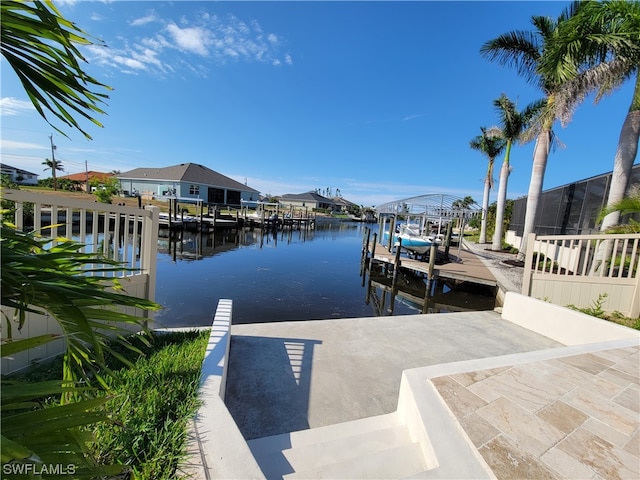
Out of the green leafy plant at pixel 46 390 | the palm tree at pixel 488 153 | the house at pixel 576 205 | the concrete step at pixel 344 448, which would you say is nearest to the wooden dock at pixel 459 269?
the house at pixel 576 205

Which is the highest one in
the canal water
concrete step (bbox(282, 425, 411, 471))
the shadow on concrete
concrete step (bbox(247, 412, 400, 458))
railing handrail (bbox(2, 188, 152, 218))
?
railing handrail (bbox(2, 188, 152, 218))

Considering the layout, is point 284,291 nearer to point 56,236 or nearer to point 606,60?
point 56,236

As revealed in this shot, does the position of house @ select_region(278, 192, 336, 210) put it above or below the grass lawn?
above

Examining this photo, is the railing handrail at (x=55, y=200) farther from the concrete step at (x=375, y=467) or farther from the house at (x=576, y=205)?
the house at (x=576, y=205)

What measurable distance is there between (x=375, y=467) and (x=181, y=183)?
1346 inches

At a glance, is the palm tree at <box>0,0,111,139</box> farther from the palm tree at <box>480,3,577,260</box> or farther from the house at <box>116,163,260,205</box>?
the house at <box>116,163,260,205</box>

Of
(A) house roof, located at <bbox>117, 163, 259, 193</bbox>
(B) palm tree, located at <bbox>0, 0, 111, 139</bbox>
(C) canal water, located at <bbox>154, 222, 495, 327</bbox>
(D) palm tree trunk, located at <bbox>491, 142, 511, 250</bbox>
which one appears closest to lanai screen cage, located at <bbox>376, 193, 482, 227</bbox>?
(D) palm tree trunk, located at <bbox>491, 142, 511, 250</bbox>

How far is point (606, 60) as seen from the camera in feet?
23.3

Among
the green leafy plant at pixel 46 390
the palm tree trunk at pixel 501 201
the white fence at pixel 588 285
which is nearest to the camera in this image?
the green leafy plant at pixel 46 390

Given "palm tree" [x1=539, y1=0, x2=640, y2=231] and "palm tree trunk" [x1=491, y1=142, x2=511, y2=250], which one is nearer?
"palm tree" [x1=539, y1=0, x2=640, y2=231]

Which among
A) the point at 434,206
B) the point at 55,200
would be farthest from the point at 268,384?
the point at 434,206

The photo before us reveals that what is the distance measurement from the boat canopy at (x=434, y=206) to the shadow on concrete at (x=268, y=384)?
13.0m

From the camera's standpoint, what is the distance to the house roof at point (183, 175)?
3247 centimetres

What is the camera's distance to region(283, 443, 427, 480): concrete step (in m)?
1.73
